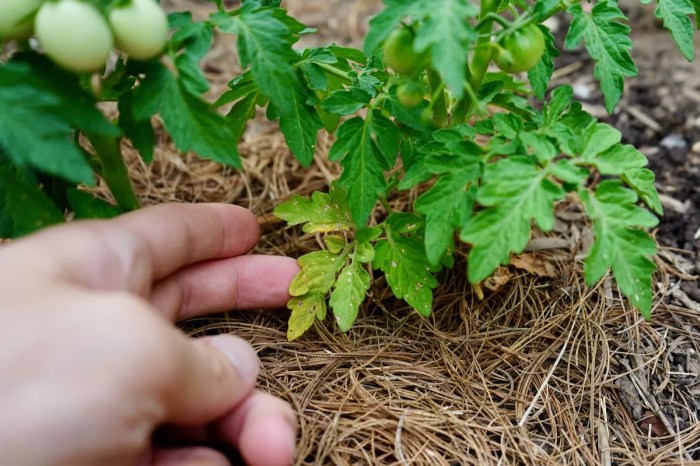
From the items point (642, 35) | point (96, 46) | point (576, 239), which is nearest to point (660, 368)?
point (576, 239)

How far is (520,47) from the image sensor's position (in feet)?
4.25

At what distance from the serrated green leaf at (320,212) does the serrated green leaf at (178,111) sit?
39 centimetres

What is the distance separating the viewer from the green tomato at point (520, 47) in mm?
1292

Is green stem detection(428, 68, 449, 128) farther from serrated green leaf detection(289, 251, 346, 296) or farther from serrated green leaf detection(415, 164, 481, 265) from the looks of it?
serrated green leaf detection(289, 251, 346, 296)

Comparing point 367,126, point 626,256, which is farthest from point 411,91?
point 626,256

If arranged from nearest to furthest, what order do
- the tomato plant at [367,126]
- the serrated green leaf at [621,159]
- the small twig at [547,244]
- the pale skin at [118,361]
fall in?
1. the pale skin at [118,361]
2. the tomato plant at [367,126]
3. the serrated green leaf at [621,159]
4. the small twig at [547,244]

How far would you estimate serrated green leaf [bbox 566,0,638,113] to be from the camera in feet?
4.71

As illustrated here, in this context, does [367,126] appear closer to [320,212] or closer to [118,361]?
[320,212]

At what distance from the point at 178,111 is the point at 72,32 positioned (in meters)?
0.23

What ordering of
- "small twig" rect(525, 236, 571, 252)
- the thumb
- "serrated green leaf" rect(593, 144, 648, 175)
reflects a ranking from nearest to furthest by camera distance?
the thumb < "serrated green leaf" rect(593, 144, 648, 175) < "small twig" rect(525, 236, 571, 252)

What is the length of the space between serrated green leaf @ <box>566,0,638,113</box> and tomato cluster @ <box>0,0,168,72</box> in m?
0.92

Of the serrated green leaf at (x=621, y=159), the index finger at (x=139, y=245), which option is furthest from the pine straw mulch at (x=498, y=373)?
the serrated green leaf at (x=621, y=159)

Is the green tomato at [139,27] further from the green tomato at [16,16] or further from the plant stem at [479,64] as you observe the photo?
the plant stem at [479,64]

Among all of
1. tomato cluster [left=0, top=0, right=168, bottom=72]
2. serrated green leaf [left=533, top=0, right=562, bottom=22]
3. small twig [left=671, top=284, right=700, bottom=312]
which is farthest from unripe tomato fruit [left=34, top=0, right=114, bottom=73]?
small twig [left=671, top=284, right=700, bottom=312]
